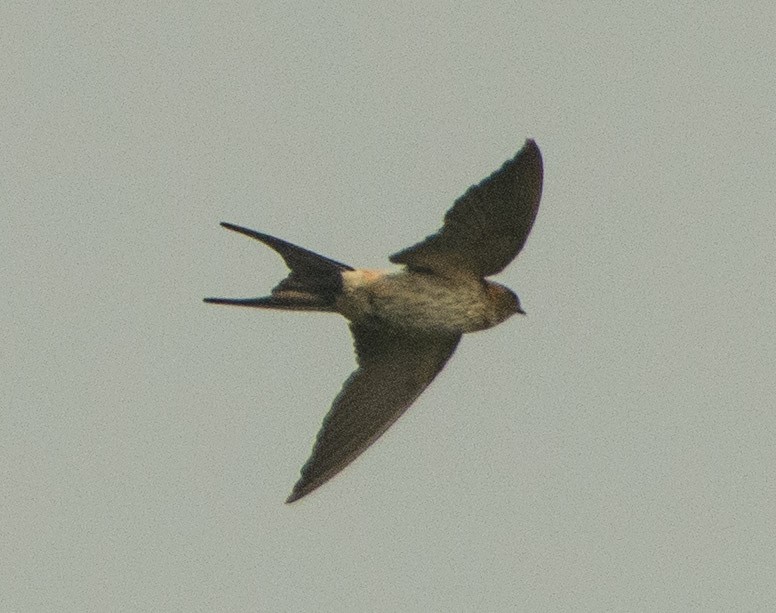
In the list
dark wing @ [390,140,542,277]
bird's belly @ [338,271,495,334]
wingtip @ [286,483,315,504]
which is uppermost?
dark wing @ [390,140,542,277]

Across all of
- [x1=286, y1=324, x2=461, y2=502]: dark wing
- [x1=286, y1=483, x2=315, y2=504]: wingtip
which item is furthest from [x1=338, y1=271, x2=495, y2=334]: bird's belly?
[x1=286, y1=483, x2=315, y2=504]: wingtip

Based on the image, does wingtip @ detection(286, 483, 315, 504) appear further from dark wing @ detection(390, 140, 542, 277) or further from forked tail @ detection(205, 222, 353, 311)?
dark wing @ detection(390, 140, 542, 277)

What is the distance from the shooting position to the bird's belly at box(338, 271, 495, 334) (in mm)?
9039

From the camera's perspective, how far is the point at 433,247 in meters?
8.73

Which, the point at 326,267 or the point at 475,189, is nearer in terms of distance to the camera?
the point at 475,189

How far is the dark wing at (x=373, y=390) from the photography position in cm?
936

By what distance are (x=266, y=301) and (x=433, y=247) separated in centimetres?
86

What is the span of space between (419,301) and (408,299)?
0.18 feet

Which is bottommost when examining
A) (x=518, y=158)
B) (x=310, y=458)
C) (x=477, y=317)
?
(x=310, y=458)

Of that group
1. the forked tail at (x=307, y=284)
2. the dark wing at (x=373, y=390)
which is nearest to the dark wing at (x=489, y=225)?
the forked tail at (x=307, y=284)

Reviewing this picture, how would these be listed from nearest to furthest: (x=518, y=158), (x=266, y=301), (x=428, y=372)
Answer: (x=518, y=158)
(x=266, y=301)
(x=428, y=372)

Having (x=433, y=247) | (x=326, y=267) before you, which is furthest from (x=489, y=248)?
(x=326, y=267)

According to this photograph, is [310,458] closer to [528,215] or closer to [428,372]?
[428,372]

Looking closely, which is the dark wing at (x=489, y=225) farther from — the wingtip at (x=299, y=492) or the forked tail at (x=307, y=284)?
the wingtip at (x=299, y=492)
